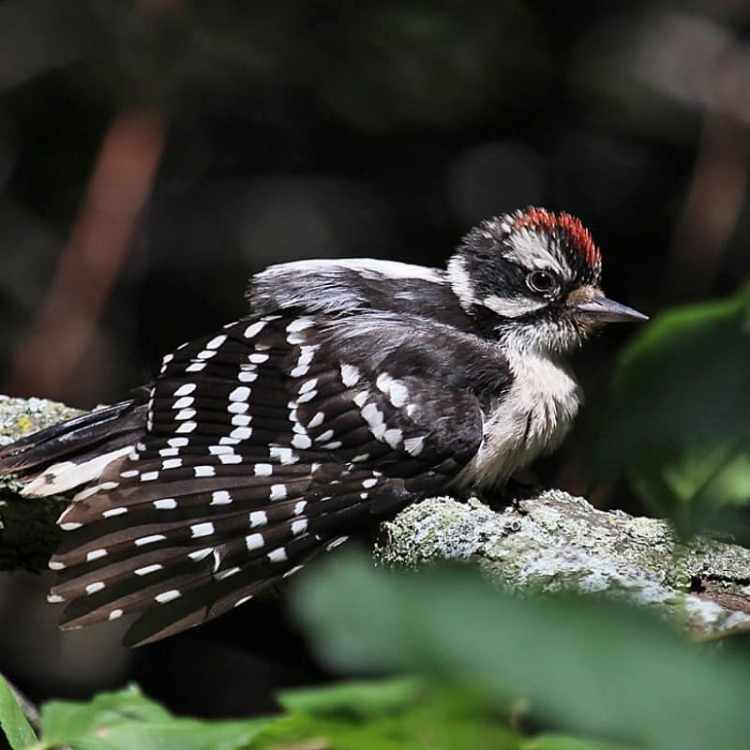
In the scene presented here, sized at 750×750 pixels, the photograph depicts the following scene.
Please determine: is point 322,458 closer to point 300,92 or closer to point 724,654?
→ point 724,654

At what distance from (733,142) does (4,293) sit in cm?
294

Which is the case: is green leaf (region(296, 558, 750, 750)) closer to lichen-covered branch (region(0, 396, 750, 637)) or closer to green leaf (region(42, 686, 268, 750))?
green leaf (region(42, 686, 268, 750))

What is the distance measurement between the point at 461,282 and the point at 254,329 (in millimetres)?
568

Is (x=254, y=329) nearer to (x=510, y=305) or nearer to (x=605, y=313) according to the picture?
(x=510, y=305)

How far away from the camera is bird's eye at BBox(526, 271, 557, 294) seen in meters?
3.20

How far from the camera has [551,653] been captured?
59cm

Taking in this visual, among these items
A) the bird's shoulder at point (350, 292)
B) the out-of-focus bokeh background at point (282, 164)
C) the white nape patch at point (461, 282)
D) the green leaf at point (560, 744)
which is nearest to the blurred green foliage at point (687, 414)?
the green leaf at point (560, 744)

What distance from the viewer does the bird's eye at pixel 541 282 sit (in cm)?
320

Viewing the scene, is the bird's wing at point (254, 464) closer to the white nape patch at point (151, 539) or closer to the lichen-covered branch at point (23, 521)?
the white nape patch at point (151, 539)

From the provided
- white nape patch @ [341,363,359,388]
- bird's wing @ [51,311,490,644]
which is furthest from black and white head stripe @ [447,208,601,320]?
white nape patch @ [341,363,359,388]

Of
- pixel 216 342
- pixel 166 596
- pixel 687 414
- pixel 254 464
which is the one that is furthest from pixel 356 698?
pixel 216 342

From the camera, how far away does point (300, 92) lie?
17.3ft

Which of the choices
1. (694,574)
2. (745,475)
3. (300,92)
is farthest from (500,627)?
(300,92)

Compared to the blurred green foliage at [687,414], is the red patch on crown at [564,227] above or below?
below
